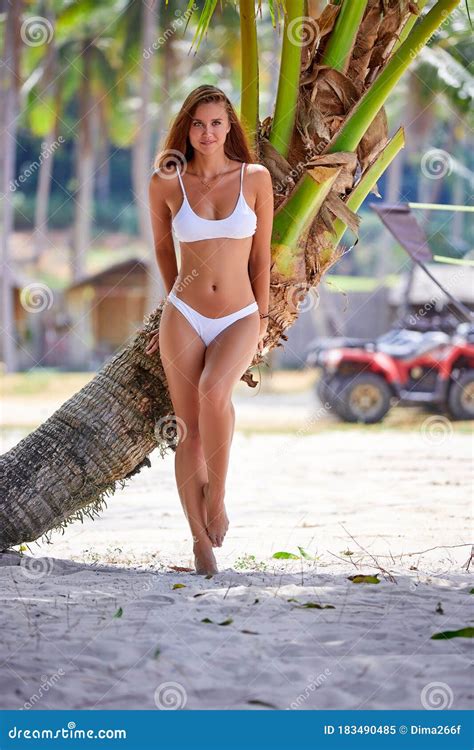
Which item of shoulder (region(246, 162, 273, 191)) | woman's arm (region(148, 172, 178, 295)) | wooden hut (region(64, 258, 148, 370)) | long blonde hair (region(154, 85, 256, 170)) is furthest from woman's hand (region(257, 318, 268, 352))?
wooden hut (region(64, 258, 148, 370))

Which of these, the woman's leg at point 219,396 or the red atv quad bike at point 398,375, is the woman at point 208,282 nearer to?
the woman's leg at point 219,396

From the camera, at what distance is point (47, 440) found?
15.8 feet

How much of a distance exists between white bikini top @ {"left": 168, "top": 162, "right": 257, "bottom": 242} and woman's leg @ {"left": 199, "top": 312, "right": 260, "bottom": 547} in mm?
351

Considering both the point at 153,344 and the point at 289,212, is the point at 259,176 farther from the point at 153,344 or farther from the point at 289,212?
the point at 153,344

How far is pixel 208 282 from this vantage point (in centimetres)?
441

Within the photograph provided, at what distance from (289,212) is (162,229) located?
58cm

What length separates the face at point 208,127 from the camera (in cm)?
439

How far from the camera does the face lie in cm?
439

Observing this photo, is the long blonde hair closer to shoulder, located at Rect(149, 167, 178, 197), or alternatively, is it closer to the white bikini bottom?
shoulder, located at Rect(149, 167, 178, 197)

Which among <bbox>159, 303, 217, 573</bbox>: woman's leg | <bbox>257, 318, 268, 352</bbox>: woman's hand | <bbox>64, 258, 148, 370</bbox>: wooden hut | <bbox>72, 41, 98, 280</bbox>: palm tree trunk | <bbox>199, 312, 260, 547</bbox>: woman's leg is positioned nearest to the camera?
<bbox>199, 312, 260, 547</bbox>: woman's leg

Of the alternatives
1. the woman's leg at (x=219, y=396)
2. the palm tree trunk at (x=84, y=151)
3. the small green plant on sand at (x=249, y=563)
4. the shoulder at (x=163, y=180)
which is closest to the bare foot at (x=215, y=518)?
the woman's leg at (x=219, y=396)

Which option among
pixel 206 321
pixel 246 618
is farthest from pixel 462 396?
pixel 246 618
